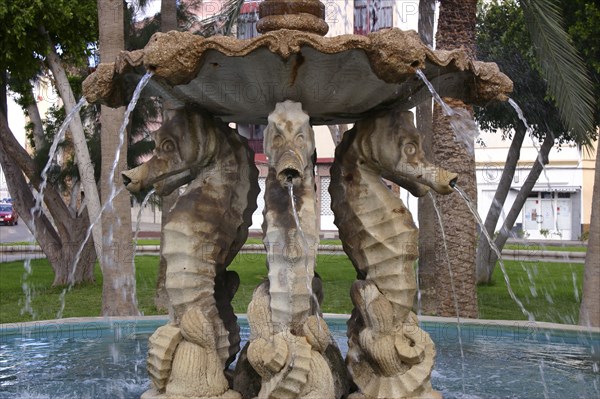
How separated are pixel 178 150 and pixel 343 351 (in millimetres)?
→ 2595

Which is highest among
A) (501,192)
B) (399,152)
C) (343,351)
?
(501,192)

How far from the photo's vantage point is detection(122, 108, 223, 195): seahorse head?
4574 mm

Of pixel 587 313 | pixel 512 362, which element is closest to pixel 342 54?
pixel 512 362

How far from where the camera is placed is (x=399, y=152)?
15.0 feet

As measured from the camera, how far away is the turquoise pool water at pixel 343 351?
203 inches

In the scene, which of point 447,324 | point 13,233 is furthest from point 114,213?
point 13,233

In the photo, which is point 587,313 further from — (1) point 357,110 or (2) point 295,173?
(2) point 295,173

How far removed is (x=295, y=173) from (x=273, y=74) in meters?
0.51

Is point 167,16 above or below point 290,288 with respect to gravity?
above

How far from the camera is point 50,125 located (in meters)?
17.2

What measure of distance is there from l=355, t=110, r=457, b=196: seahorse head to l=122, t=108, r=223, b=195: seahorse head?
872mm

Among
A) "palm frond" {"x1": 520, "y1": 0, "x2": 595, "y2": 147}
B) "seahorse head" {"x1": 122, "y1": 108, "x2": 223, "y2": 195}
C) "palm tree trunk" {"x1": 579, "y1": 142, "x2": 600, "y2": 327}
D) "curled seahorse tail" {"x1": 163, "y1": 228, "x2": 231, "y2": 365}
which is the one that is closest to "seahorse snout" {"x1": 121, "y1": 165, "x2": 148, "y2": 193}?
"seahorse head" {"x1": 122, "y1": 108, "x2": 223, "y2": 195}

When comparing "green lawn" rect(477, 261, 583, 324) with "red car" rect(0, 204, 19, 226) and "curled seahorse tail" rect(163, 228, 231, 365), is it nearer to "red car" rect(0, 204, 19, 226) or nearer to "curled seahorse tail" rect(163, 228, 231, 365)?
"curled seahorse tail" rect(163, 228, 231, 365)

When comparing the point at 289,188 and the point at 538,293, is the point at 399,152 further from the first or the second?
the point at 538,293
